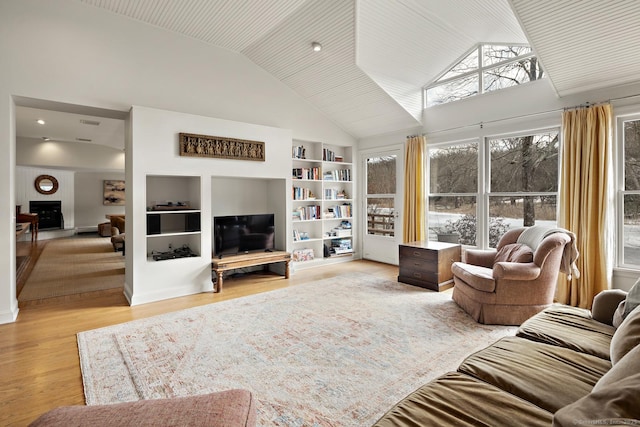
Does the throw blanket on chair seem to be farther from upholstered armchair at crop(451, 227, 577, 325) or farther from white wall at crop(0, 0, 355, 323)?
white wall at crop(0, 0, 355, 323)

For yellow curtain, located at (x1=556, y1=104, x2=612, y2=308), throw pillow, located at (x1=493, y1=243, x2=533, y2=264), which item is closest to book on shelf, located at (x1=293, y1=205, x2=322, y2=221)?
throw pillow, located at (x1=493, y1=243, x2=533, y2=264)

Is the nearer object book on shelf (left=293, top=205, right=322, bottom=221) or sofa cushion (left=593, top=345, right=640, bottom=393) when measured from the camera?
sofa cushion (left=593, top=345, right=640, bottom=393)

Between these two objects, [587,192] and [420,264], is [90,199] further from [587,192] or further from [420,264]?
[587,192]

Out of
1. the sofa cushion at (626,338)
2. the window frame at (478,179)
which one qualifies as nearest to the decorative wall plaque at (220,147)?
the window frame at (478,179)

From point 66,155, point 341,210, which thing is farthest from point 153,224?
point 66,155

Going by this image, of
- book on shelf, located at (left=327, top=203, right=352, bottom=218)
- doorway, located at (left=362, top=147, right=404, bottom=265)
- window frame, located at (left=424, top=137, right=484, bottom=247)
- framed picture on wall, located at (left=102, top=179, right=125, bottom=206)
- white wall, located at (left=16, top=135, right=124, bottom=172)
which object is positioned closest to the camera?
window frame, located at (left=424, top=137, right=484, bottom=247)

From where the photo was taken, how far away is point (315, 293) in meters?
4.34

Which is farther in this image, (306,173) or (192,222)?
(306,173)

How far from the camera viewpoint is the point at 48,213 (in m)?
10.7

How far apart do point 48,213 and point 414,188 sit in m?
11.6

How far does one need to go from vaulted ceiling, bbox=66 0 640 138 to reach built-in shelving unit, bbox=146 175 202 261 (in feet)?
6.73

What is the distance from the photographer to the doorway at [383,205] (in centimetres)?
610

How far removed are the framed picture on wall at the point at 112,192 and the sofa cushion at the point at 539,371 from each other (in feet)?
44.0

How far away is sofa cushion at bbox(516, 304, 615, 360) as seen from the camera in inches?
71.3
